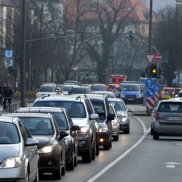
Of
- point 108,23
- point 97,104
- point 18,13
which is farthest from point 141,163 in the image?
point 108,23

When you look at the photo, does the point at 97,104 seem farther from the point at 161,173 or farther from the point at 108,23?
the point at 108,23

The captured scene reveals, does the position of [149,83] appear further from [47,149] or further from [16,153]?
[16,153]

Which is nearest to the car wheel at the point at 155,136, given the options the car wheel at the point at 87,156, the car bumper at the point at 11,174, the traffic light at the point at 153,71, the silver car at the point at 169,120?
the silver car at the point at 169,120

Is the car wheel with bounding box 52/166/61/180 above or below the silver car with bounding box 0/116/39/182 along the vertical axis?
below

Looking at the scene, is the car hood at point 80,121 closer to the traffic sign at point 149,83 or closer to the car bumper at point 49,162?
the car bumper at point 49,162

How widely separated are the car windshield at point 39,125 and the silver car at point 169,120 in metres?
13.4

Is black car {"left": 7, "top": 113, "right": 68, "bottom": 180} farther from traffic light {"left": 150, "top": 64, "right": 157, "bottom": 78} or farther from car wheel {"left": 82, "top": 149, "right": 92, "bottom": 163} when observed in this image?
traffic light {"left": 150, "top": 64, "right": 157, "bottom": 78}

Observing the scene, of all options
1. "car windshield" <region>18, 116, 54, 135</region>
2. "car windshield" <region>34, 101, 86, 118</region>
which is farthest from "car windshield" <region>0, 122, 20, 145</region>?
"car windshield" <region>34, 101, 86, 118</region>

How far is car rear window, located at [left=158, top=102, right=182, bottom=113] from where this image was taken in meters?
29.5

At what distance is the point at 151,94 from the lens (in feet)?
154

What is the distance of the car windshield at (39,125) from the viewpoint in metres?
15.8

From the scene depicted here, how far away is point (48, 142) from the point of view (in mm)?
15047

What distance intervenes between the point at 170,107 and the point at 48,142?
49.6 feet

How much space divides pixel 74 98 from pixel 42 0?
220 ft
